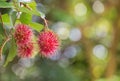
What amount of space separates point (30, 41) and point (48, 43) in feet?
0.20

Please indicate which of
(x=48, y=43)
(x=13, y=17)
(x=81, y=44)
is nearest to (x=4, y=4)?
(x=13, y=17)

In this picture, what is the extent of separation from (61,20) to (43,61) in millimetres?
474

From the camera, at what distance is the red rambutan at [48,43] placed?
3.57ft

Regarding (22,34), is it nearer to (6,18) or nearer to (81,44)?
(6,18)

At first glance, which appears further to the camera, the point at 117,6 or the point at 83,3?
the point at 83,3

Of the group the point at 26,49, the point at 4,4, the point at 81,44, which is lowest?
the point at 81,44

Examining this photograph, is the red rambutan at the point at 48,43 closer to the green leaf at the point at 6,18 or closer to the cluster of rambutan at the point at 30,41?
the cluster of rambutan at the point at 30,41

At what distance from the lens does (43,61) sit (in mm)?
2836

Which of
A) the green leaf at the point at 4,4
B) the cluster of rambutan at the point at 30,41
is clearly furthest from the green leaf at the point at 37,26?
the green leaf at the point at 4,4

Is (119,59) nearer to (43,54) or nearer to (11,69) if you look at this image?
(11,69)

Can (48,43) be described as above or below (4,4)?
below

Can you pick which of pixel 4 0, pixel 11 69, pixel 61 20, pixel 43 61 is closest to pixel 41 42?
pixel 4 0

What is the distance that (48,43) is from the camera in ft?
3.74

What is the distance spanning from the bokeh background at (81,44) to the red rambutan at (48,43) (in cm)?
155
